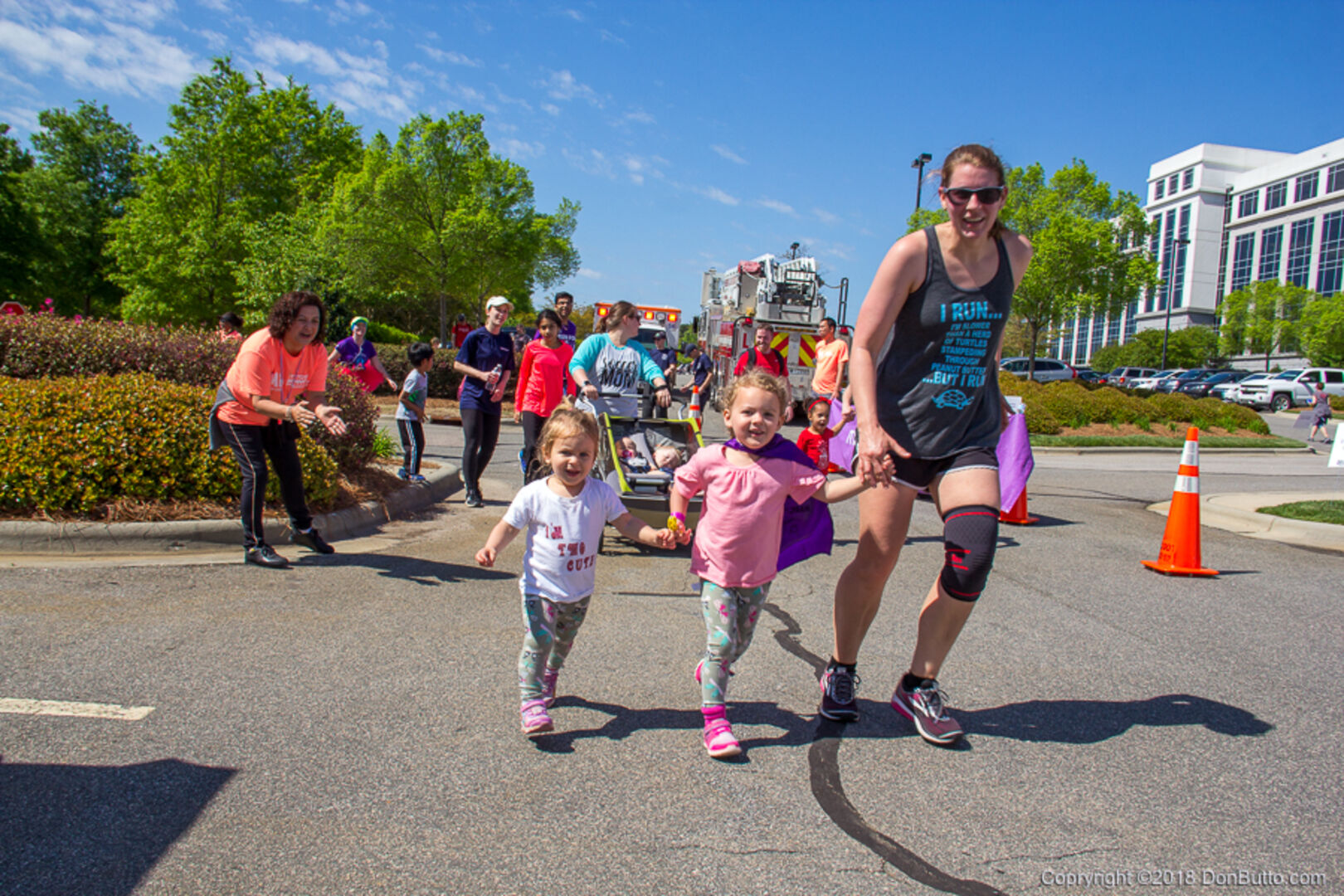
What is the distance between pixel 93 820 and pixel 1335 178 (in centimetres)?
8888

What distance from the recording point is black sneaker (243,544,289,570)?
5.41 m

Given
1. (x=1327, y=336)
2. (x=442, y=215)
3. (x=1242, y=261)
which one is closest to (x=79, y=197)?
(x=442, y=215)

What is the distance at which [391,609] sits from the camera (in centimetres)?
467

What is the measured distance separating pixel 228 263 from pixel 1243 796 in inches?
1500

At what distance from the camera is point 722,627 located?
10.3 ft

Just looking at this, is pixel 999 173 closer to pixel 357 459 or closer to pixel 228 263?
pixel 357 459

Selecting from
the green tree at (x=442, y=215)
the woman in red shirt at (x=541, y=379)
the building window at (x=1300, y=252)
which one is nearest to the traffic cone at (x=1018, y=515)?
the woman in red shirt at (x=541, y=379)

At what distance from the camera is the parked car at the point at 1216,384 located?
131ft

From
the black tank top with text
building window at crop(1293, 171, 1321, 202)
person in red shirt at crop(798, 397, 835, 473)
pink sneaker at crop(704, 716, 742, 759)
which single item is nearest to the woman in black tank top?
the black tank top with text

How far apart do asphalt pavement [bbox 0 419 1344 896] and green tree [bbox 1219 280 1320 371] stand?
61.8 m

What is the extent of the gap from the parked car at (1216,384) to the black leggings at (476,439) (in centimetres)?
3970

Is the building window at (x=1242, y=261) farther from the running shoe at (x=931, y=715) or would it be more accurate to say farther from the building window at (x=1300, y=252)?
the running shoe at (x=931, y=715)

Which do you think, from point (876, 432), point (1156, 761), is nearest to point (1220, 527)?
point (1156, 761)

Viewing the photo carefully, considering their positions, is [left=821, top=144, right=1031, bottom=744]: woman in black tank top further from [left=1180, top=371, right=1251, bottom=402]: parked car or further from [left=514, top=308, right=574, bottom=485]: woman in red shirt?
[left=1180, top=371, right=1251, bottom=402]: parked car
